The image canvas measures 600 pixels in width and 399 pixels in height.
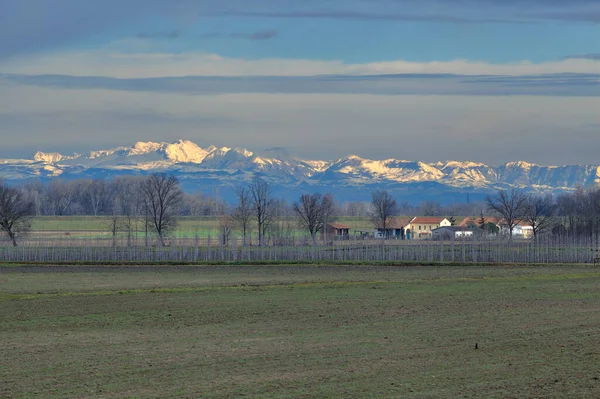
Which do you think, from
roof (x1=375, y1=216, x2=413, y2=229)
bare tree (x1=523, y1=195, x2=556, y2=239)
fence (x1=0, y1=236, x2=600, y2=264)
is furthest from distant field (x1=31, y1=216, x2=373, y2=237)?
fence (x1=0, y1=236, x2=600, y2=264)

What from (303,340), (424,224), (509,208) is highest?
(509,208)

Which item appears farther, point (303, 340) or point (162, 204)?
point (162, 204)

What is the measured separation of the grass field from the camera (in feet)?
60.0

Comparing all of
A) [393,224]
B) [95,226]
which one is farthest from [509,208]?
[95,226]

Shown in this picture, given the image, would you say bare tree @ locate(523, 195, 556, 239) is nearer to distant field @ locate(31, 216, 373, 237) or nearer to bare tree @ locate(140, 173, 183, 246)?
distant field @ locate(31, 216, 373, 237)

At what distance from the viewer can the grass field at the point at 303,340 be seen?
18.3 metres

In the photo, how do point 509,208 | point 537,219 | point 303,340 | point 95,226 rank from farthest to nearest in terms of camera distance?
1. point 95,226
2. point 537,219
3. point 509,208
4. point 303,340

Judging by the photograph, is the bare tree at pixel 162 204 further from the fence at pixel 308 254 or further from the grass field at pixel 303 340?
the grass field at pixel 303 340

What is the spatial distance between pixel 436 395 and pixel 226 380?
14.6ft

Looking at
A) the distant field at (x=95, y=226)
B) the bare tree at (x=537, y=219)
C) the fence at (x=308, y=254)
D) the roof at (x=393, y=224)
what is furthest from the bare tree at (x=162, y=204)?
the bare tree at (x=537, y=219)

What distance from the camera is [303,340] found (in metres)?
24.8

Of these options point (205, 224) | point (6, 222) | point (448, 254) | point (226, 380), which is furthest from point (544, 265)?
point (205, 224)

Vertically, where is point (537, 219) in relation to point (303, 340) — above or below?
above

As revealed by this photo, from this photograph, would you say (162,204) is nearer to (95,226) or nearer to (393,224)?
(95,226)
